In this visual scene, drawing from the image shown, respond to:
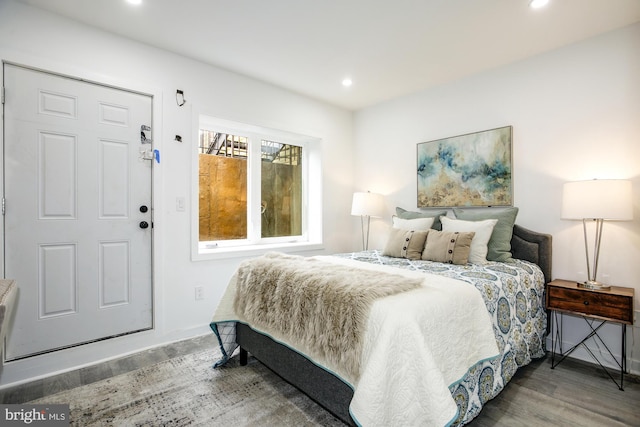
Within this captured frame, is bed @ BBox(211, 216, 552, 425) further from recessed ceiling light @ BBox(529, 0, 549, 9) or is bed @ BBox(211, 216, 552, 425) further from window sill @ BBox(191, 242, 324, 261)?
recessed ceiling light @ BBox(529, 0, 549, 9)

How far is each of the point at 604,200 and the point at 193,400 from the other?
2.89 meters

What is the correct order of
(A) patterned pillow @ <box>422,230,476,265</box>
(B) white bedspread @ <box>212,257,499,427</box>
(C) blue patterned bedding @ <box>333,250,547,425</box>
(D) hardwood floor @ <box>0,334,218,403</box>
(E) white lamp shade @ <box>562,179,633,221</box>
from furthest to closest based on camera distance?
1. (A) patterned pillow @ <box>422,230,476,265</box>
2. (E) white lamp shade @ <box>562,179,633,221</box>
3. (D) hardwood floor @ <box>0,334,218,403</box>
4. (C) blue patterned bedding @ <box>333,250,547,425</box>
5. (B) white bedspread @ <box>212,257,499,427</box>

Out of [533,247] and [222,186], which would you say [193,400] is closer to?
[222,186]

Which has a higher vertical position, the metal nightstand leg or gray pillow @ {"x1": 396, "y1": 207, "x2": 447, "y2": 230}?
gray pillow @ {"x1": 396, "y1": 207, "x2": 447, "y2": 230}

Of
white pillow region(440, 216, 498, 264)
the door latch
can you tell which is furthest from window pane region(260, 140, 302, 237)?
white pillow region(440, 216, 498, 264)

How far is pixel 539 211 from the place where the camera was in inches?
106

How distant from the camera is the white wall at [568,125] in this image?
2279 millimetres

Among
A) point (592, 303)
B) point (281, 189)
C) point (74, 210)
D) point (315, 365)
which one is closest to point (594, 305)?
point (592, 303)

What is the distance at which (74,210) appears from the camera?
7.53ft

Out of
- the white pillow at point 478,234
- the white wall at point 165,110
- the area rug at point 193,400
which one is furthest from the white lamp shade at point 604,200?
the white wall at point 165,110

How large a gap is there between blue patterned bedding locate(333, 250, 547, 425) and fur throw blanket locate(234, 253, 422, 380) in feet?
1.63

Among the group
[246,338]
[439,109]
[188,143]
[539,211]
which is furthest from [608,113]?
[188,143]

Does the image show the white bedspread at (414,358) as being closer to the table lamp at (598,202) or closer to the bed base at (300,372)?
the bed base at (300,372)

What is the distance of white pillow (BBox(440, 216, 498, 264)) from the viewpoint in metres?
2.46
